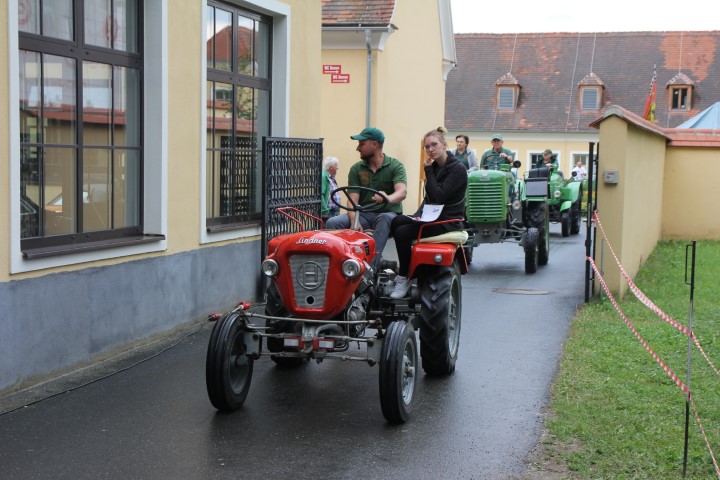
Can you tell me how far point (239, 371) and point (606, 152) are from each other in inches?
261

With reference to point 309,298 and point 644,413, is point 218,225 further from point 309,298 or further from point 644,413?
point 644,413

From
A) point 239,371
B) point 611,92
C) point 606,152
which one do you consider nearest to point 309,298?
point 239,371

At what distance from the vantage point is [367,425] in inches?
263

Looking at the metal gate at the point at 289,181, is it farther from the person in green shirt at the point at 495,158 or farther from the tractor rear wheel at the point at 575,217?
the tractor rear wheel at the point at 575,217

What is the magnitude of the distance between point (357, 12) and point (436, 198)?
13.7 metres

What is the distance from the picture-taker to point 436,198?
808cm

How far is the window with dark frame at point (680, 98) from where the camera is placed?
5134 cm

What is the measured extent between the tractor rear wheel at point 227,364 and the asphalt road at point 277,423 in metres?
0.13

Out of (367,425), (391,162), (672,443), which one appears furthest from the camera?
(391,162)

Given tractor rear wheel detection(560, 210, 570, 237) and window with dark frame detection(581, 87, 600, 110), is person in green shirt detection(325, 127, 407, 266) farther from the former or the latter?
window with dark frame detection(581, 87, 600, 110)

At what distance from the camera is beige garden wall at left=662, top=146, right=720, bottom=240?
834 inches

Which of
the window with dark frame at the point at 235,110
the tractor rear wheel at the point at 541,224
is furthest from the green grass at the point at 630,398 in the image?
the tractor rear wheel at the point at 541,224

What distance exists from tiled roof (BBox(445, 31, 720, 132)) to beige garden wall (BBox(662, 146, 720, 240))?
2958 centimetres

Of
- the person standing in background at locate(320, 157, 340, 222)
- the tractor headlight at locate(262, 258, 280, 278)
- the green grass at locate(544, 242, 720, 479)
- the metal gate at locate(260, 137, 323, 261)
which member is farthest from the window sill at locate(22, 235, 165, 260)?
the person standing in background at locate(320, 157, 340, 222)
